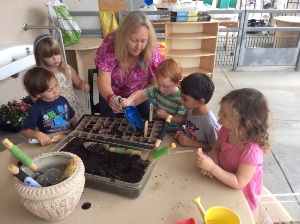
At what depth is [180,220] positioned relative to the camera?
0.75 meters

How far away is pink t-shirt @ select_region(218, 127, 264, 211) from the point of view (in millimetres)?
905

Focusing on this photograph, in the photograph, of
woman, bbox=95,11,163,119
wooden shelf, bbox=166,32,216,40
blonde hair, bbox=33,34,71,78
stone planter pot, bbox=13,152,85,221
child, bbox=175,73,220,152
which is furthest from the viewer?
wooden shelf, bbox=166,32,216,40

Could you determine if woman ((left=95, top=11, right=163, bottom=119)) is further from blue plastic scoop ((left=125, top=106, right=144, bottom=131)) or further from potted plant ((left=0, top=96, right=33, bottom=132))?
potted plant ((left=0, top=96, right=33, bottom=132))

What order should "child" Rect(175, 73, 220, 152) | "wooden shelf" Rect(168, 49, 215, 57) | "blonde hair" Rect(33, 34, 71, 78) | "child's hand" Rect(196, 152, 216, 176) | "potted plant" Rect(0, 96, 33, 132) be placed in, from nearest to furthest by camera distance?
"child's hand" Rect(196, 152, 216, 176), "child" Rect(175, 73, 220, 152), "blonde hair" Rect(33, 34, 71, 78), "potted plant" Rect(0, 96, 33, 132), "wooden shelf" Rect(168, 49, 215, 57)

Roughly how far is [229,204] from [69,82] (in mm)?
1513

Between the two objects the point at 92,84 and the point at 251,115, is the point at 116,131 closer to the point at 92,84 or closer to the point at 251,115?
the point at 251,115

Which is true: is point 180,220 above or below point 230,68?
above

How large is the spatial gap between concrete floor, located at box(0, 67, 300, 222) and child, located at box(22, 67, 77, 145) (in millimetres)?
947

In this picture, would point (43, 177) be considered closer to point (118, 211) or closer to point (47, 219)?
point (47, 219)

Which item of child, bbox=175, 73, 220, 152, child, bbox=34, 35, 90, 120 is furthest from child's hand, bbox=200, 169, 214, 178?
child, bbox=34, 35, 90, 120

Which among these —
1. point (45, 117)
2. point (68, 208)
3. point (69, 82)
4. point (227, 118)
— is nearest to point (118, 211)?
point (68, 208)

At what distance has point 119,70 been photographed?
62.7 inches

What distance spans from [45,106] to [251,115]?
1018 millimetres

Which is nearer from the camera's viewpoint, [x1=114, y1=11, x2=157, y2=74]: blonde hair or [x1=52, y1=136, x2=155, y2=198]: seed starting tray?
[x1=52, y1=136, x2=155, y2=198]: seed starting tray
